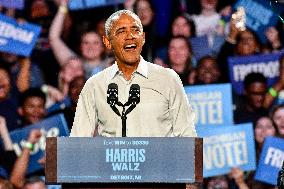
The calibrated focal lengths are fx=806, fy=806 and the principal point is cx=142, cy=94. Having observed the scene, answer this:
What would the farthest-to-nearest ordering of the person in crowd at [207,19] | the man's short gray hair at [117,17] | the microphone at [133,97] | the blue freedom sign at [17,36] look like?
the person in crowd at [207,19] < the blue freedom sign at [17,36] < the man's short gray hair at [117,17] < the microphone at [133,97]

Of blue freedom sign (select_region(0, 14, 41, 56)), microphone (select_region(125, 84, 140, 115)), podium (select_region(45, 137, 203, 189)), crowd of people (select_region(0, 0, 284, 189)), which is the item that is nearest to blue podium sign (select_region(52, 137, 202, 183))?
podium (select_region(45, 137, 203, 189))

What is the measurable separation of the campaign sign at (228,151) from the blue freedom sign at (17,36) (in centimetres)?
171

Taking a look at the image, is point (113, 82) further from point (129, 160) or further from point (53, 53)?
point (53, 53)

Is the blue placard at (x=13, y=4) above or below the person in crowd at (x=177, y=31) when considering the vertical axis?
above

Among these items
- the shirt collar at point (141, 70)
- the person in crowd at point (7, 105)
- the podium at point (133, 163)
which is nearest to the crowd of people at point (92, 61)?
the person in crowd at point (7, 105)

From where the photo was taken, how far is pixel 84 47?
271 inches

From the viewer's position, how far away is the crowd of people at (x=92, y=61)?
6840 mm

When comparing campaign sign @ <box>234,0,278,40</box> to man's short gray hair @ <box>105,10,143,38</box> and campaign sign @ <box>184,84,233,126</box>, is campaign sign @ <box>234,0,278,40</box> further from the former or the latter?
man's short gray hair @ <box>105,10,143,38</box>

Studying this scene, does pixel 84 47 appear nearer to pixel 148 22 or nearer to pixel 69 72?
pixel 69 72

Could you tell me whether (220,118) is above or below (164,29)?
below

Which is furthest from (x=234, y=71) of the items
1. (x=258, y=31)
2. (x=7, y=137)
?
(x=7, y=137)

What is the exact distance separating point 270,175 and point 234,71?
96 centimetres

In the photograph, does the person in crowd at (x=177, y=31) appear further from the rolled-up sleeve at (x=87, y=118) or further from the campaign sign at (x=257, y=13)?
the rolled-up sleeve at (x=87, y=118)

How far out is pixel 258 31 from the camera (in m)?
7.00
